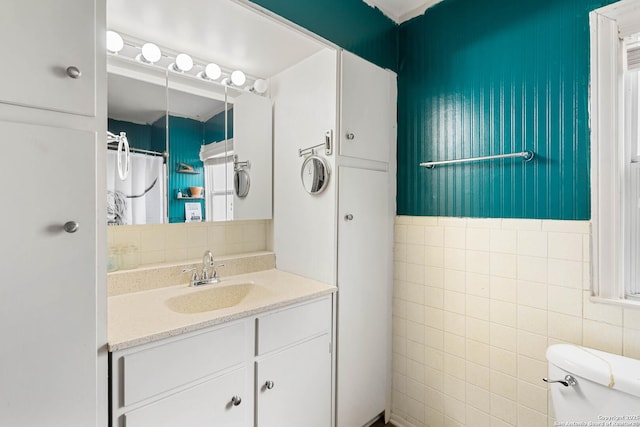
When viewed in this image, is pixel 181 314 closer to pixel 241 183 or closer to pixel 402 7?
pixel 241 183

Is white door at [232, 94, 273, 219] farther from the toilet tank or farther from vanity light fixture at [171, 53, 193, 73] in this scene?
the toilet tank

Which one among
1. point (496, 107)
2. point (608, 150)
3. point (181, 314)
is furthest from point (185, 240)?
point (608, 150)

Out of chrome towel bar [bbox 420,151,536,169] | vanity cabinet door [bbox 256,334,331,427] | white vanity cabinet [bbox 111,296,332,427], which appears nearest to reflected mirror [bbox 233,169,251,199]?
white vanity cabinet [bbox 111,296,332,427]

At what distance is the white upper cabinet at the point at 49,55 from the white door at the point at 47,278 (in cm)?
8

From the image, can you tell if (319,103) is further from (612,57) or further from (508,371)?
(508,371)

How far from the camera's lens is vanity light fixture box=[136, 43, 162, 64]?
1455mm

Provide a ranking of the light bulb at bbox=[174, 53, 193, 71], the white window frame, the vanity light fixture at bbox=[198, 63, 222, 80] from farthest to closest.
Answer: the vanity light fixture at bbox=[198, 63, 222, 80] → the light bulb at bbox=[174, 53, 193, 71] → the white window frame

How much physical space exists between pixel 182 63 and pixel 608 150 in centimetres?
188

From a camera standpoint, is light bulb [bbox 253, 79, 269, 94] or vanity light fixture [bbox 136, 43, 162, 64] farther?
light bulb [bbox 253, 79, 269, 94]

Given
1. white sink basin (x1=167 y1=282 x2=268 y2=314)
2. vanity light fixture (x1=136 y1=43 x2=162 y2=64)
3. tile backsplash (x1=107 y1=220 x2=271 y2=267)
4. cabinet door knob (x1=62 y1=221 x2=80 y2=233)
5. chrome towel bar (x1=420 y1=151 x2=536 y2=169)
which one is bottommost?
white sink basin (x1=167 y1=282 x2=268 y2=314)

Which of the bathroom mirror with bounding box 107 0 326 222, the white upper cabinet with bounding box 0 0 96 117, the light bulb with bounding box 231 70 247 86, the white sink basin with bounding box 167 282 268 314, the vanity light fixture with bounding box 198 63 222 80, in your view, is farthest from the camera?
the light bulb with bounding box 231 70 247 86

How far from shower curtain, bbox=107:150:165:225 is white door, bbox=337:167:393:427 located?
35.1 inches

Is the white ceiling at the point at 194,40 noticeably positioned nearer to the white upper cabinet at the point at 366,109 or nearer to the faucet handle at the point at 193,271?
the white upper cabinet at the point at 366,109

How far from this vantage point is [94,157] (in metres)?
0.87
